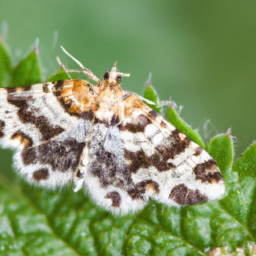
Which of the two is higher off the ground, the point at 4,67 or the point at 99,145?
the point at 4,67

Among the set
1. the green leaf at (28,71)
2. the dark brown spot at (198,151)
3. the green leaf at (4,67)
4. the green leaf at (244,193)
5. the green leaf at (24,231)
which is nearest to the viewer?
the green leaf at (244,193)

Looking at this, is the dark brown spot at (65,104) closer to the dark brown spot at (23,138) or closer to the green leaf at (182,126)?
the dark brown spot at (23,138)

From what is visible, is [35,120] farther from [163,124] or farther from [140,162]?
[163,124]

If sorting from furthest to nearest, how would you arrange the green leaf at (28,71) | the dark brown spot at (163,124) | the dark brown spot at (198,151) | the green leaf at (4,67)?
the green leaf at (4,67) → the green leaf at (28,71) → the dark brown spot at (163,124) → the dark brown spot at (198,151)

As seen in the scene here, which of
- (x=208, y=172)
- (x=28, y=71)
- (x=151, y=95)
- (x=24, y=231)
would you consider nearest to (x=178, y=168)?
(x=208, y=172)

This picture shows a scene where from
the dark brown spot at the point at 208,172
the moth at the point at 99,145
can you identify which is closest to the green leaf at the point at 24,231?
the moth at the point at 99,145

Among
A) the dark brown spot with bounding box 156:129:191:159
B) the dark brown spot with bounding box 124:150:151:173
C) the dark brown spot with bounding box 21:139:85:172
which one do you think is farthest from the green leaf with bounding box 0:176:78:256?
the dark brown spot with bounding box 156:129:191:159
